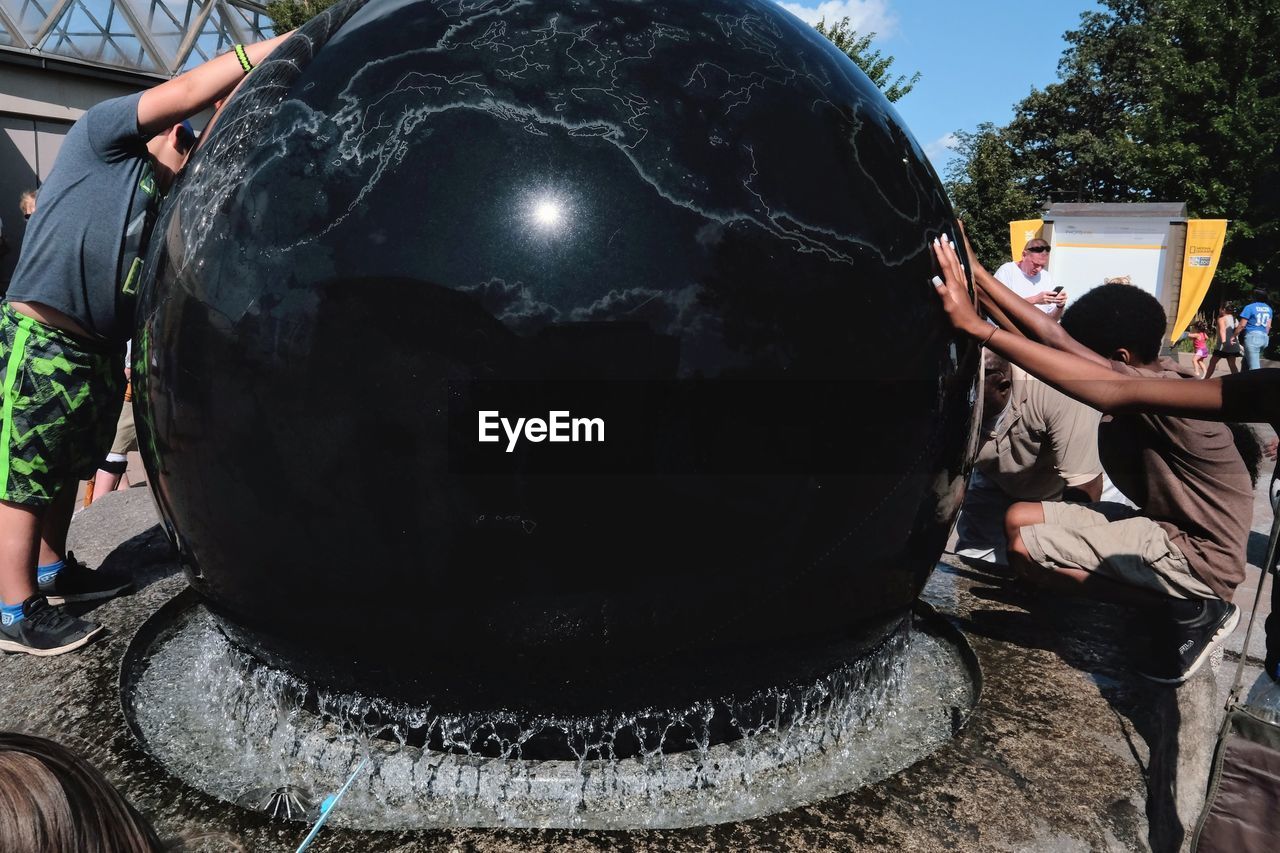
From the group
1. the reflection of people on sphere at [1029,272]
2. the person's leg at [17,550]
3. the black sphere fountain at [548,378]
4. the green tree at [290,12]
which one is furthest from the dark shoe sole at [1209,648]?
the green tree at [290,12]

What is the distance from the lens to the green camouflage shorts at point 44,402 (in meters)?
3.20

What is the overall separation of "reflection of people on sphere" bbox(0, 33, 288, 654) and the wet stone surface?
37cm

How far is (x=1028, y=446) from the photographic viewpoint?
14.6 ft

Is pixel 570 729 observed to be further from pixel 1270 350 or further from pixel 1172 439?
pixel 1270 350

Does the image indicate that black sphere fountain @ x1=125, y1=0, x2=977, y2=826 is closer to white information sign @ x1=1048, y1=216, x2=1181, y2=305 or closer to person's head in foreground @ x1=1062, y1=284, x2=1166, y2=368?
person's head in foreground @ x1=1062, y1=284, x2=1166, y2=368

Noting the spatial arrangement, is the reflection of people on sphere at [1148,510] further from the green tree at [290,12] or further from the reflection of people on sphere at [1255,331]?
the green tree at [290,12]

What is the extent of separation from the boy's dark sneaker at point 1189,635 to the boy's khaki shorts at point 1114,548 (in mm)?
67

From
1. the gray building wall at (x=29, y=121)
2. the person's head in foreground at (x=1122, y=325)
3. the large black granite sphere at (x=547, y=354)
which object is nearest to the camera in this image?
the large black granite sphere at (x=547, y=354)

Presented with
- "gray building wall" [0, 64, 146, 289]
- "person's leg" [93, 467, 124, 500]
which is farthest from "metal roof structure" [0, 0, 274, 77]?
"person's leg" [93, 467, 124, 500]

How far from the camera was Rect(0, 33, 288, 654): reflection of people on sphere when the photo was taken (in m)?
3.06

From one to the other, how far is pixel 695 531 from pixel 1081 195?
146 ft

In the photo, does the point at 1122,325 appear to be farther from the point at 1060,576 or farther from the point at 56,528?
the point at 56,528

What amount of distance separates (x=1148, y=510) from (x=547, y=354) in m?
2.51

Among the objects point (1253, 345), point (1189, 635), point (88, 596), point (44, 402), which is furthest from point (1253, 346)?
point (44, 402)
